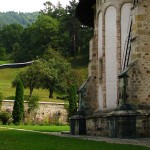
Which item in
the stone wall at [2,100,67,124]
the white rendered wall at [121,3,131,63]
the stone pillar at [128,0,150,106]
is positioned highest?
the white rendered wall at [121,3,131,63]

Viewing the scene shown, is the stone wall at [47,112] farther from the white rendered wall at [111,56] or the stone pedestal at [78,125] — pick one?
the white rendered wall at [111,56]

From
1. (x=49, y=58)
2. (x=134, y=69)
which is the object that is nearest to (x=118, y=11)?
(x=134, y=69)

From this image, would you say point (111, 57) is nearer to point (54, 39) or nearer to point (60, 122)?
point (60, 122)

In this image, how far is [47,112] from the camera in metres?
46.4

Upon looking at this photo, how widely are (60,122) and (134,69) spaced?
29670 millimetres

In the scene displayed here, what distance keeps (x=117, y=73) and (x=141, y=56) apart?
2830 mm

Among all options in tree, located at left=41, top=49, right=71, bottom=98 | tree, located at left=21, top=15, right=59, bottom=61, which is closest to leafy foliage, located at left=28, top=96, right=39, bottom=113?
tree, located at left=41, top=49, right=71, bottom=98

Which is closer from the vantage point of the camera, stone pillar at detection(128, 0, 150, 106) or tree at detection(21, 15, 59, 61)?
stone pillar at detection(128, 0, 150, 106)

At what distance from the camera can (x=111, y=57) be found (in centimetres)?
2039

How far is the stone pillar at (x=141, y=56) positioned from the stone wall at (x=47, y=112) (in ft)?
95.3

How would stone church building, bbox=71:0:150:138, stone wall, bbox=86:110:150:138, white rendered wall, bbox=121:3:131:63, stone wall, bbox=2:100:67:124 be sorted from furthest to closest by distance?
stone wall, bbox=2:100:67:124 < white rendered wall, bbox=121:3:131:63 < stone church building, bbox=71:0:150:138 < stone wall, bbox=86:110:150:138

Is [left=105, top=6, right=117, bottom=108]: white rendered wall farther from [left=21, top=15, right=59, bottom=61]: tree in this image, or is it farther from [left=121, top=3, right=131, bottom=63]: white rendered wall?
[left=21, top=15, right=59, bottom=61]: tree

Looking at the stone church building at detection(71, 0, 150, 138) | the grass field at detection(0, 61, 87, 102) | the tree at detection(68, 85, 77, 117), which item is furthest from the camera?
the grass field at detection(0, 61, 87, 102)

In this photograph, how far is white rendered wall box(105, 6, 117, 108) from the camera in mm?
20141
